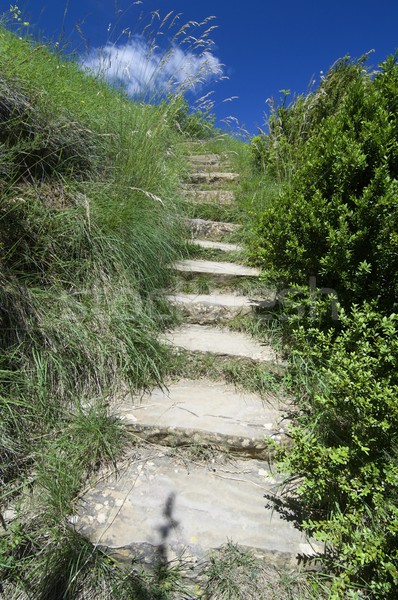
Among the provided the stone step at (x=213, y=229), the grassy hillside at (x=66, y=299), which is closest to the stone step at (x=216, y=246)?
the stone step at (x=213, y=229)

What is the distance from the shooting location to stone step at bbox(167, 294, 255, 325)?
2447mm

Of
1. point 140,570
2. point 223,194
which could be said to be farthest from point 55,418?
point 223,194

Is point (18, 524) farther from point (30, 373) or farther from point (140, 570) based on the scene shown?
point (30, 373)

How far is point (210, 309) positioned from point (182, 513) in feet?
4.61

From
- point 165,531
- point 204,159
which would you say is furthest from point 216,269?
point 204,159

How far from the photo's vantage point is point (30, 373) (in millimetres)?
1641

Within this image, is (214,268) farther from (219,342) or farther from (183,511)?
(183,511)

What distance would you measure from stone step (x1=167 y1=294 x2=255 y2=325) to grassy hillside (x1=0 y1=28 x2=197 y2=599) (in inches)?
7.6

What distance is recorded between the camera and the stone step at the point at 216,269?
272 centimetres

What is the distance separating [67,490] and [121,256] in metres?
1.39

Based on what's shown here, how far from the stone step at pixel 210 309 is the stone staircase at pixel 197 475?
15 centimetres

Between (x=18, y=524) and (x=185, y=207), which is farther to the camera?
(x=185, y=207)

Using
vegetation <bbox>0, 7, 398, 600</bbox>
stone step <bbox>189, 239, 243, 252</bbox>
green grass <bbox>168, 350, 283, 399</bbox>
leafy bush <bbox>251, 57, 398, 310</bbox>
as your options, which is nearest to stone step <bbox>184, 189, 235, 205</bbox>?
stone step <bbox>189, 239, 243, 252</bbox>

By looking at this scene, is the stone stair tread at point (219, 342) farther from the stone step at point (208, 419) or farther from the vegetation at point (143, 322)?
the stone step at point (208, 419)
